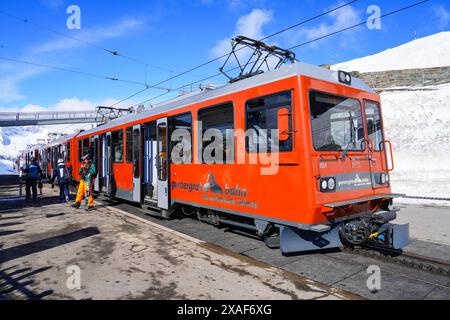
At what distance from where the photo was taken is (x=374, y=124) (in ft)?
19.8

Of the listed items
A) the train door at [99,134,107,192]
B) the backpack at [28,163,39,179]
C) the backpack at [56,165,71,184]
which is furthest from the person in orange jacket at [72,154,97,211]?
the backpack at [28,163,39,179]

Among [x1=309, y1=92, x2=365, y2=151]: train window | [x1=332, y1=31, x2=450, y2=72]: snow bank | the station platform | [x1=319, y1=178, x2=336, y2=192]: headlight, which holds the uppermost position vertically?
[x1=332, y1=31, x2=450, y2=72]: snow bank

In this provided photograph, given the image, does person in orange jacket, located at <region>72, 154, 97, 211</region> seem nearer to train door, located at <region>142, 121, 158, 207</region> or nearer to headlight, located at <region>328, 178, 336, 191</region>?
A: train door, located at <region>142, 121, 158, 207</region>

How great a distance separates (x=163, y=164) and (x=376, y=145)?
17.0 ft

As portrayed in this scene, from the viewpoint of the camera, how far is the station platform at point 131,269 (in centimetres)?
394

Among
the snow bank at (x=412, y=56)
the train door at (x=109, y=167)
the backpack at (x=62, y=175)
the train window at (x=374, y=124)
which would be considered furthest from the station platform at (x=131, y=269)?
the snow bank at (x=412, y=56)

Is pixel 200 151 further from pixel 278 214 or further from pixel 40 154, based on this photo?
pixel 40 154

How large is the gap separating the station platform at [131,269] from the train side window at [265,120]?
76.8 inches

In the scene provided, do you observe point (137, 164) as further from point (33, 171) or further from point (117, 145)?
point (33, 171)

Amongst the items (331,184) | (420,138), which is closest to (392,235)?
(331,184)

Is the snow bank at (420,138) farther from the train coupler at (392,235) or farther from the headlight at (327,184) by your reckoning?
the headlight at (327,184)

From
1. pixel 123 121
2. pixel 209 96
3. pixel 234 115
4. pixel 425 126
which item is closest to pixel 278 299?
pixel 234 115

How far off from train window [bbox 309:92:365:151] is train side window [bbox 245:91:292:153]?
0.41m

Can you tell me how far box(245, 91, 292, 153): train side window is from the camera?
4.98m
